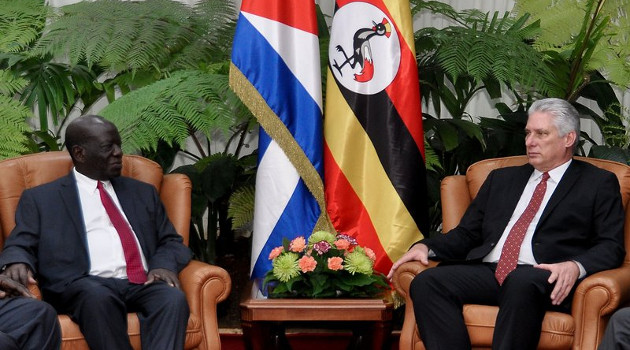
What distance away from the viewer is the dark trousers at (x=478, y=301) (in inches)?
120

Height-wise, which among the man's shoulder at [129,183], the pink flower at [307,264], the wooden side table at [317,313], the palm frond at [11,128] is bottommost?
the wooden side table at [317,313]

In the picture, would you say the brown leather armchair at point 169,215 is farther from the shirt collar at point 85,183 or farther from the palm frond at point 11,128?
the palm frond at point 11,128

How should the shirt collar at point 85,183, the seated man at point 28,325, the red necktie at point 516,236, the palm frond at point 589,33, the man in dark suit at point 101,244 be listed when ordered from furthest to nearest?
the palm frond at point 589,33 → the shirt collar at point 85,183 → the red necktie at point 516,236 → the man in dark suit at point 101,244 → the seated man at point 28,325

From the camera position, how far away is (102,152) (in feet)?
11.0

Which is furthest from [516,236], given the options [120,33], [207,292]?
[120,33]

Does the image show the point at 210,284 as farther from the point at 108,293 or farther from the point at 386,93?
the point at 386,93

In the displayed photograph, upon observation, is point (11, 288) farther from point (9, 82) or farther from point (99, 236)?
point (9, 82)

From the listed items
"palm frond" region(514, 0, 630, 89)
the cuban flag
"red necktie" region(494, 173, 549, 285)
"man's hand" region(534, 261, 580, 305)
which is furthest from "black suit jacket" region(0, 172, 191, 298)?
"palm frond" region(514, 0, 630, 89)

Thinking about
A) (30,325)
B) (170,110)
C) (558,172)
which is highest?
(170,110)

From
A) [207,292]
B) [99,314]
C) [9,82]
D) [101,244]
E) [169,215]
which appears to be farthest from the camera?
[9,82]

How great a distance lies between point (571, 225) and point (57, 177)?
2.00m

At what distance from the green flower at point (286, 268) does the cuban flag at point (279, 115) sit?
0.48 meters

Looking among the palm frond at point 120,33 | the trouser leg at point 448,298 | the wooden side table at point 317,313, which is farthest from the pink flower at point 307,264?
the palm frond at point 120,33

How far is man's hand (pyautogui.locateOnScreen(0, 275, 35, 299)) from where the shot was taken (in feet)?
10.00
